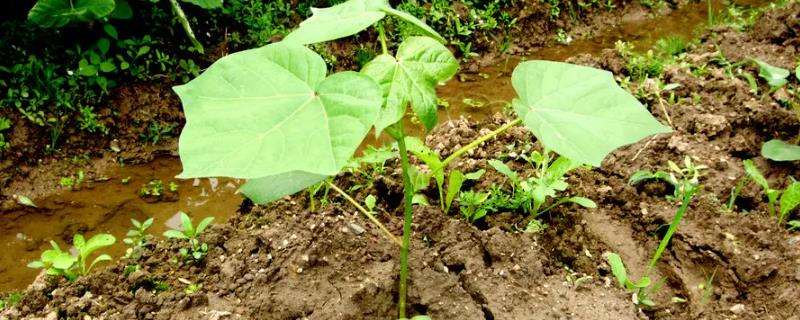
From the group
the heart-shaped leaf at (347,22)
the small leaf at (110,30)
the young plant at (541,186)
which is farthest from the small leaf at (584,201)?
the small leaf at (110,30)

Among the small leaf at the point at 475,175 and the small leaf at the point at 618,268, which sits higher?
the small leaf at the point at 475,175

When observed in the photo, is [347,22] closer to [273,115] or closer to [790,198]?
[273,115]

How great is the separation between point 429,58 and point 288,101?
13.4 inches

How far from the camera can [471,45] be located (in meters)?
4.14

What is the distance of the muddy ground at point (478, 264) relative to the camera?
6.36 feet

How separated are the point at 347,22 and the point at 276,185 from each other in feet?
1.65

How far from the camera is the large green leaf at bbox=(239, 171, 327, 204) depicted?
59.7 inches

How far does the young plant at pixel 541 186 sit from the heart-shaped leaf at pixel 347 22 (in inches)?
37.3

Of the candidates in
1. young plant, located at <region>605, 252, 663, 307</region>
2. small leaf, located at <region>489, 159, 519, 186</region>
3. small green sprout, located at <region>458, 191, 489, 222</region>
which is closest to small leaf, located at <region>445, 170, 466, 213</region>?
small green sprout, located at <region>458, 191, 489, 222</region>

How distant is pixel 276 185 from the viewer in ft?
5.11

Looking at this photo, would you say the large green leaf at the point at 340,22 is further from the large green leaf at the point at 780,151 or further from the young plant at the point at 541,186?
the large green leaf at the point at 780,151

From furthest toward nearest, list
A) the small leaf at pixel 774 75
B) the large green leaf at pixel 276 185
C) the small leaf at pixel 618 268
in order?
the small leaf at pixel 774 75
the small leaf at pixel 618 268
the large green leaf at pixel 276 185

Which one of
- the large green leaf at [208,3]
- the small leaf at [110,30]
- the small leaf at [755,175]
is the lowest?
the small leaf at [755,175]

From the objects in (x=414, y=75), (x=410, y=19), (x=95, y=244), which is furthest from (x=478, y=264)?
(x=95, y=244)
